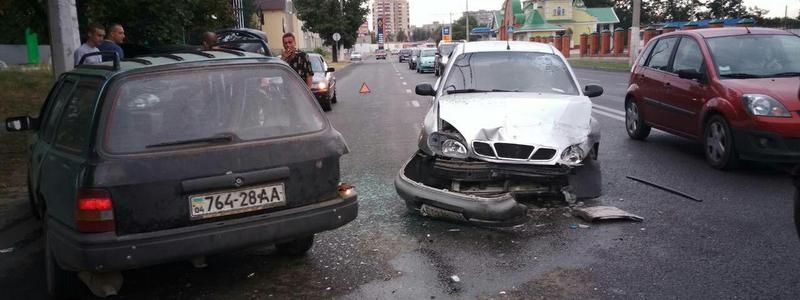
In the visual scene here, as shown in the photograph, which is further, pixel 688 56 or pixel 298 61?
pixel 298 61

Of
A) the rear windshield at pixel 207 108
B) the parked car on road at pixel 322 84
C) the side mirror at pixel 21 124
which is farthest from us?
the parked car on road at pixel 322 84

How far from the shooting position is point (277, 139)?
417cm

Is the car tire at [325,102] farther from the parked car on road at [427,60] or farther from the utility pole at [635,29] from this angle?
the utility pole at [635,29]

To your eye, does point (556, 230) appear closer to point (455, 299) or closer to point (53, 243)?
point (455, 299)

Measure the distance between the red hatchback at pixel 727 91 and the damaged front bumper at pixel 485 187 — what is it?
7.16ft

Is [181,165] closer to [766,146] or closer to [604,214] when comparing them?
[604,214]

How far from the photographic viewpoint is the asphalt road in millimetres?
4227

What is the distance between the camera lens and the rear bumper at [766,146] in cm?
669

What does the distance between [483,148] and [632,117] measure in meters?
5.17

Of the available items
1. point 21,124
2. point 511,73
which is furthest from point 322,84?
point 21,124

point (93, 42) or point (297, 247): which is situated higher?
point (93, 42)

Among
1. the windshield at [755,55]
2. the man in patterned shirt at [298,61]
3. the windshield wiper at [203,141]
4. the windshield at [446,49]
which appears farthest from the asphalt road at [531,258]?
the windshield at [446,49]

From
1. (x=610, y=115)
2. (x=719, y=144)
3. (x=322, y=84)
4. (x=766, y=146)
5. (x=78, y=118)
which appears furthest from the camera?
(x=322, y=84)

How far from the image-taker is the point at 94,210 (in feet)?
11.7
